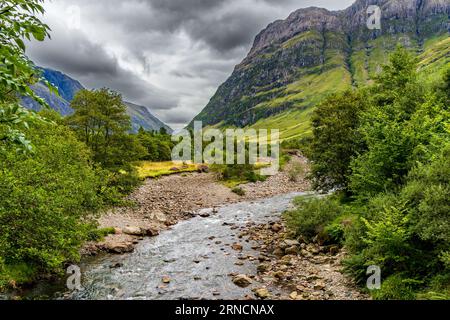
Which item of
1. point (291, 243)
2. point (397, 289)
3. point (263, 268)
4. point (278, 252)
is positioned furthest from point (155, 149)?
point (397, 289)

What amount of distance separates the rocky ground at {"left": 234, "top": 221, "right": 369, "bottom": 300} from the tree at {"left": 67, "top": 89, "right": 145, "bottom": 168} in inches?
900

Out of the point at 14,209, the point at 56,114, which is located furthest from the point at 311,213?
the point at 56,114

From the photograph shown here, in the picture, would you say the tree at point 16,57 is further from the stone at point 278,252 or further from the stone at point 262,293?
the stone at point 278,252

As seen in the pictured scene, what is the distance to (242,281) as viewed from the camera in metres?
21.7

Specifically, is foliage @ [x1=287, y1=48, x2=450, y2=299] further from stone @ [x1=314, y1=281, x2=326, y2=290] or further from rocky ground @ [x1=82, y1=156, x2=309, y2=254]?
rocky ground @ [x1=82, y1=156, x2=309, y2=254]

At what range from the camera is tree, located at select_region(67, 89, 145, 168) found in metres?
43.5

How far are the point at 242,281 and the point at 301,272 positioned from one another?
446 centimetres

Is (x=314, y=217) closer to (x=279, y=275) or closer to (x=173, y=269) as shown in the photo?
(x=279, y=275)

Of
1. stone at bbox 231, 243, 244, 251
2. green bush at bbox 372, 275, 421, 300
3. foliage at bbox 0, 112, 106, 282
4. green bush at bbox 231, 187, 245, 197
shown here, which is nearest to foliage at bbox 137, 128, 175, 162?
green bush at bbox 231, 187, 245, 197

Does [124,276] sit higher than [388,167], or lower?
lower

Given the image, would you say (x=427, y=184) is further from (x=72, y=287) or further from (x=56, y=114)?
(x=56, y=114)

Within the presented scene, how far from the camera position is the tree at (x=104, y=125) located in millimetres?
43500
